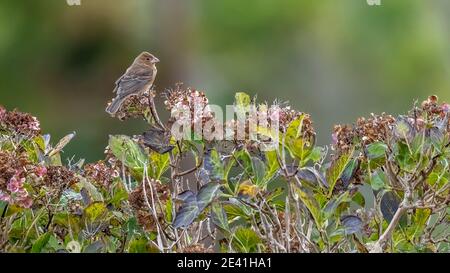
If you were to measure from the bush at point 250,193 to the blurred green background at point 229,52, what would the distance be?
140 inches

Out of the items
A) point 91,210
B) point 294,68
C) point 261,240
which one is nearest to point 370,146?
point 261,240

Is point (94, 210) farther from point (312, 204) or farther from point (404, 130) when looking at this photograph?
point (404, 130)

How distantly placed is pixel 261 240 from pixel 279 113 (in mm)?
172

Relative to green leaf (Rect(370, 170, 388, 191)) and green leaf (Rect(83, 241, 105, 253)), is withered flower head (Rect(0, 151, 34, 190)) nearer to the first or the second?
green leaf (Rect(83, 241, 105, 253))

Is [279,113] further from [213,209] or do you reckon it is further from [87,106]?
[87,106]

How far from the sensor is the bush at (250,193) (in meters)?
0.97

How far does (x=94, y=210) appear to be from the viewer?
1029 millimetres

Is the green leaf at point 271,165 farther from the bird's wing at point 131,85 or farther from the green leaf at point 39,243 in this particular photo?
the bird's wing at point 131,85

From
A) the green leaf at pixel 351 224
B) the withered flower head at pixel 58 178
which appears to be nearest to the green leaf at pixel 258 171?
the green leaf at pixel 351 224

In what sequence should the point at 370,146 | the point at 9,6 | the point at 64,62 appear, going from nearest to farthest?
the point at 370,146 → the point at 9,6 → the point at 64,62

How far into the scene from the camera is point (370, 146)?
3.37 feet

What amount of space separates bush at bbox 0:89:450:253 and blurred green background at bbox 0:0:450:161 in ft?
11.7

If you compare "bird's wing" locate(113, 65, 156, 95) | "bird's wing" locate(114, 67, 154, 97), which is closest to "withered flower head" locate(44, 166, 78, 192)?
"bird's wing" locate(114, 67, 154, 97)

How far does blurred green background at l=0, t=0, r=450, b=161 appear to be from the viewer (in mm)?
4836
